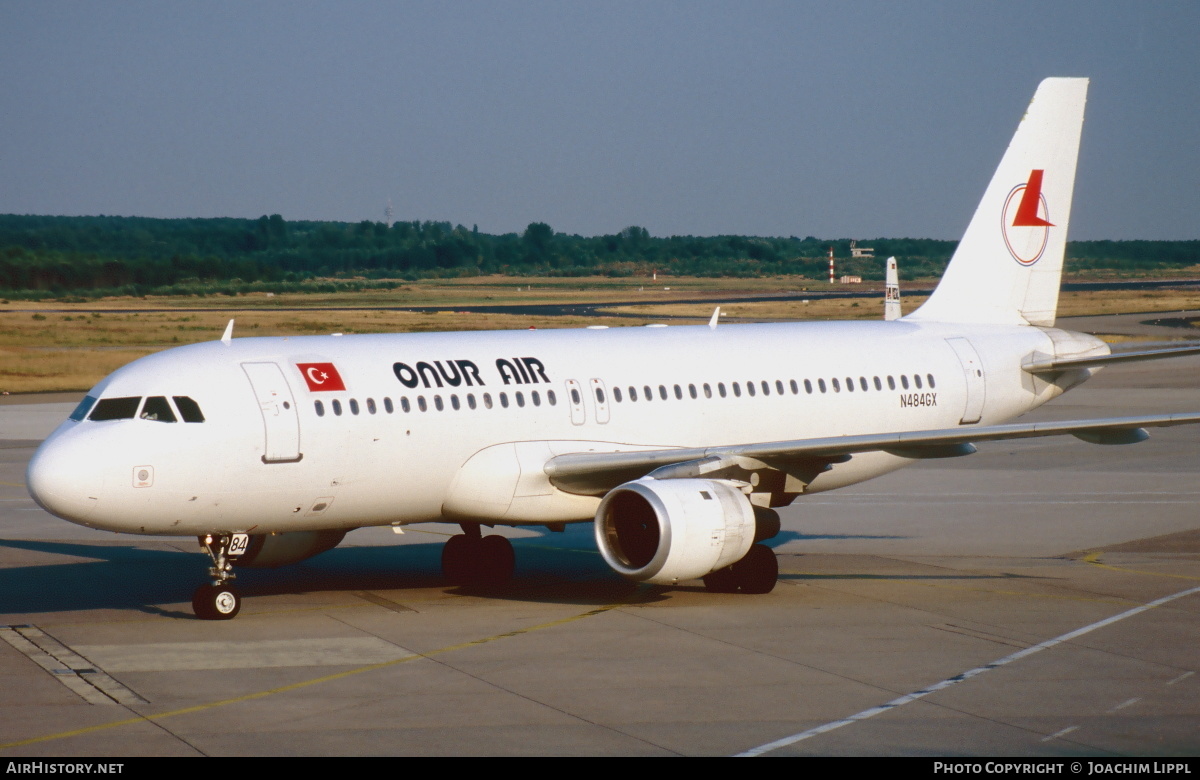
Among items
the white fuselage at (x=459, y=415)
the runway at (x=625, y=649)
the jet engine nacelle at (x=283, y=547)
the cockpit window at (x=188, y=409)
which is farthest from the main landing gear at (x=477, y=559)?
the cockpit window at (x=188, y=409)

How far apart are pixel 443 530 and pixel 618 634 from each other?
11.5 m

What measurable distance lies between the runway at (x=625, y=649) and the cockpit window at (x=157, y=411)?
300 centimetres

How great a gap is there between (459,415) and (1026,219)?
558 inches

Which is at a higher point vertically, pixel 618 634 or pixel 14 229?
pixel 14 229

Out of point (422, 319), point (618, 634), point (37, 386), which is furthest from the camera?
point (422, 319)

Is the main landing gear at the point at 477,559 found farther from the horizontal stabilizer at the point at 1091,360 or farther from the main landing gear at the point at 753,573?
the horizontal stabilizer at the point at 1091,360

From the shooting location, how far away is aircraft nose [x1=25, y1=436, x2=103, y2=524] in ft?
66.3

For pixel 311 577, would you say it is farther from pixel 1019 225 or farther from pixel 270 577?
pixel 1019 225

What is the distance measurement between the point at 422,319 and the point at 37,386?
4586 cm

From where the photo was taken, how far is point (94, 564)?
91.2ft
